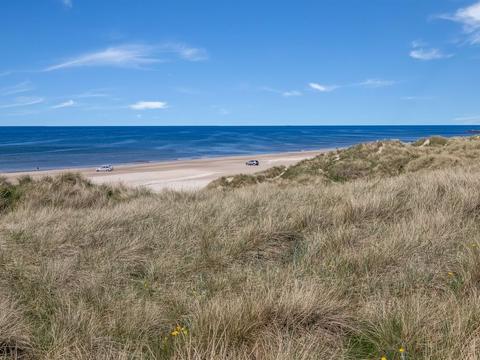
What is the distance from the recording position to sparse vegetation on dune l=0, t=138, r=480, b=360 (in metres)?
2.95

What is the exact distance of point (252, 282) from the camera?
13.2ft

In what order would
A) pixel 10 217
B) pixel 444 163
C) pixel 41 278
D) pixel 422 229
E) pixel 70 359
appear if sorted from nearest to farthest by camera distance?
pixel 70 359 → pixel 41 278 → pixel 422 229 → pixel 10 217 → pixel 444 163

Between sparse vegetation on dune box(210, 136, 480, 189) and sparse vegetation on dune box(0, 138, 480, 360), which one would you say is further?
sparse vegetation on dune box(210, 136, 480, 189)

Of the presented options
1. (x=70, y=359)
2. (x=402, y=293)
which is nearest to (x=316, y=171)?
(x=402, y=293)

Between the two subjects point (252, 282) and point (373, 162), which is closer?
point (252, 282)

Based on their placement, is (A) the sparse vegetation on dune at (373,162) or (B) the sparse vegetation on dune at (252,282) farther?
(A) the sparse vegetation on dune at (373,162)

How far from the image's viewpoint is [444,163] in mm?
20094

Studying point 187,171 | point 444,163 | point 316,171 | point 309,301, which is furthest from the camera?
point 187,171

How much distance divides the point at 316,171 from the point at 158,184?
52.5 feet

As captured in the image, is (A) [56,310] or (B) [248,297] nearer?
(B) [248,297]

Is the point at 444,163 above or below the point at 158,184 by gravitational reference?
above

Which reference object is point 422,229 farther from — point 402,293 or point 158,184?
point 158,184

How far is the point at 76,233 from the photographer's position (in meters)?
6.55

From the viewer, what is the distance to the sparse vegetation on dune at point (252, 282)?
2.95 m
